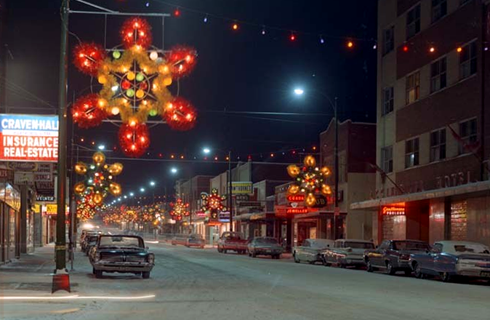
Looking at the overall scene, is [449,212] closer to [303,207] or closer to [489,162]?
[489,162]

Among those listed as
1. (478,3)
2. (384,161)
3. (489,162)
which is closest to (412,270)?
(489,162)

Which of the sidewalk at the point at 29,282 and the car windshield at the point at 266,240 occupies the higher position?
the sidewalk at the point at 29,282

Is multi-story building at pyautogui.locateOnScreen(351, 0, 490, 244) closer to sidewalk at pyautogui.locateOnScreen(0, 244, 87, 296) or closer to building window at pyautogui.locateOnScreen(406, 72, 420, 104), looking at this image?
building window at pyautogui.locateOnScreen(406, 72, 420, 104)

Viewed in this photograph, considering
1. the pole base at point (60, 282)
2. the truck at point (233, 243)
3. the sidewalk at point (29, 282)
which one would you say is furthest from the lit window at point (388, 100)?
the pole base at point (60, 282)

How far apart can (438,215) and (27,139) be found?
22.1 metres

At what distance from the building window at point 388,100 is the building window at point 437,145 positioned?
19.2ft

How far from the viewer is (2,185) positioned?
28719 millimetres

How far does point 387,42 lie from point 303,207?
12980 mm

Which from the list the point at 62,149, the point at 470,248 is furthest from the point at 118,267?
the point at 470,248

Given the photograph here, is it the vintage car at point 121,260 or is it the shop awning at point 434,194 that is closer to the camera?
the vintage car at point 121,260

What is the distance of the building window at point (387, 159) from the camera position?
4203cm

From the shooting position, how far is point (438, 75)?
36.2m

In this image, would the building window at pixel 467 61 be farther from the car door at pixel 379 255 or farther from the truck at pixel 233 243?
the truck at pixel 233 243

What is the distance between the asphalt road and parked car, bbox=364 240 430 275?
3.69 metres
